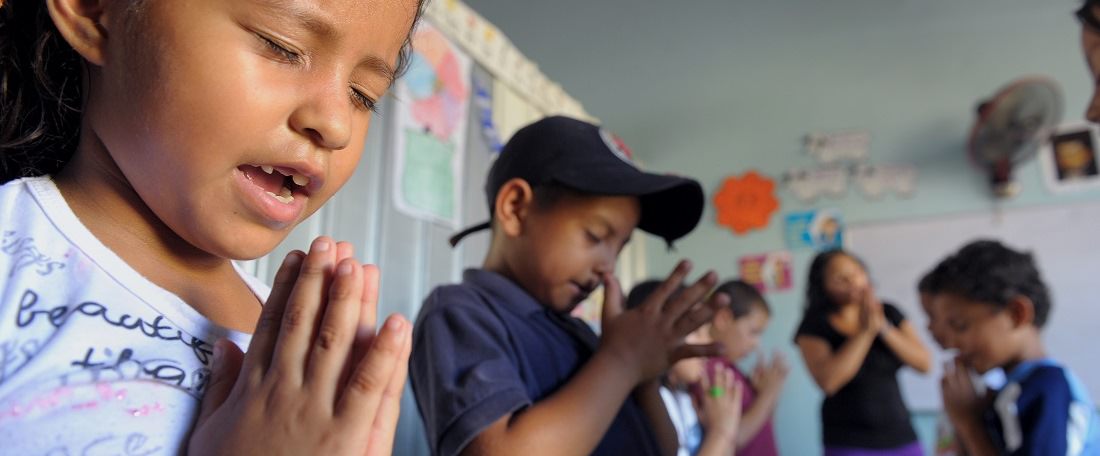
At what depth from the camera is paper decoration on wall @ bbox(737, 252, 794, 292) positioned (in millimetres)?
2912

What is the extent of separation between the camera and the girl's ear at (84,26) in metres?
0.35

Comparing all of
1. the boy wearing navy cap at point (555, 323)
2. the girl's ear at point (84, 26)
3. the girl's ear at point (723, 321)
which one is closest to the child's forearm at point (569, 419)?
the boy wearing navy cap at point (555, 323)

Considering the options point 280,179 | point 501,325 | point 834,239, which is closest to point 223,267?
point 280,179

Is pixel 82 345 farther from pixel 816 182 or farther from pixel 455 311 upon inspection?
pixel 816 182

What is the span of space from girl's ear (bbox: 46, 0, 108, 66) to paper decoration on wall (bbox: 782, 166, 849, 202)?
2.92m

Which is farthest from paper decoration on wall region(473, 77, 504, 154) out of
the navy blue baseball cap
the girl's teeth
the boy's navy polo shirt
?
the girl's teeth

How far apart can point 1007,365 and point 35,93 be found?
4.82 ft

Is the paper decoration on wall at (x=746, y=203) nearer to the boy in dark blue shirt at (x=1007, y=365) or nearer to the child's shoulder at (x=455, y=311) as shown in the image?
the boy in dark blue shirt at (x=1007, y=365)

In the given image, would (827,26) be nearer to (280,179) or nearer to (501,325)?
(501,325)

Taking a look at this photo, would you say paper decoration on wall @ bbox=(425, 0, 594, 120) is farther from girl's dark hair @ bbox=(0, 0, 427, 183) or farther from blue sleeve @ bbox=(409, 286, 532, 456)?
girl's dark hair @ bbox=(0, 0, 427, 183)

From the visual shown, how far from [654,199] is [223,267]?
1.90 feet

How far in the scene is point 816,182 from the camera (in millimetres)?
2953

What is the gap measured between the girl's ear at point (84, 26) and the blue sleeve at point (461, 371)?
37 centimetres

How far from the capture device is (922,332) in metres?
2.77
